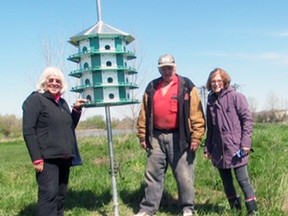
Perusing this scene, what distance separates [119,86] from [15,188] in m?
2.64

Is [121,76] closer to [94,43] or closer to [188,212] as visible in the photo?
[94,43]

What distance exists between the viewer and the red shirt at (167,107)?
4.75m

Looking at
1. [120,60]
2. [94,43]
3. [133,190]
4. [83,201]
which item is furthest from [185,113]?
[83,201]

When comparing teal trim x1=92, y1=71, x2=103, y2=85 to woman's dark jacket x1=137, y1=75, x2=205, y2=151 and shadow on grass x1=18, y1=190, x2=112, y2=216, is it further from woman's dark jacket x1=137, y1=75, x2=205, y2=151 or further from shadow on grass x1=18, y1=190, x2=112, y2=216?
shadow on grass x1=18, y1=190, x2=112, y2=216

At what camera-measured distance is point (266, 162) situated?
22.0 ft

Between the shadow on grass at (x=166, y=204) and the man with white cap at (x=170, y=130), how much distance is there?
26 centimetres

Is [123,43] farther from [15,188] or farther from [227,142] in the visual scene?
[15,188]

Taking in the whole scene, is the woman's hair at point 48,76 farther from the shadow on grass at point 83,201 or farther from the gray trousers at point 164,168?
the shadow on grass at point 83,201

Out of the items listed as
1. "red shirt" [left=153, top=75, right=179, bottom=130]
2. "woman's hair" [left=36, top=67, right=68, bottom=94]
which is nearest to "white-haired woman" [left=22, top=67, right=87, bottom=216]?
"woman's hair" [left=36, top=67, right=68, bottom=94]

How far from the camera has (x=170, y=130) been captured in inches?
191

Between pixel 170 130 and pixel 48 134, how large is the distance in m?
1.41

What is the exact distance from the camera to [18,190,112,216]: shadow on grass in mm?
5438

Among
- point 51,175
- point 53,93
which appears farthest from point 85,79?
point 51,175

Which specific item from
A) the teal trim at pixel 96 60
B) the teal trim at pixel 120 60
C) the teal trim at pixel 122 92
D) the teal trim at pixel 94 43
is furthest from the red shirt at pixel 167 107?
the teal trim at pixel 94 43
